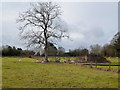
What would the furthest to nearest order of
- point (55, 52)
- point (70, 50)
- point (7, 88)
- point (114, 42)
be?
point (70, 50) → point (55, 52) → point (114, 42) → point (7, 88)

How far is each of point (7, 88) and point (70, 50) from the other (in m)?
61.6

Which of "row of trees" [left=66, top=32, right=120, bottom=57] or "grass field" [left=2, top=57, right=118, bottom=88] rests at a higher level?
"row of trees" [left=66, top=32, right=120, bottom=57]

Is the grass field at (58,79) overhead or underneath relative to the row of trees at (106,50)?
underneath

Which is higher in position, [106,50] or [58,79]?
[106,50]

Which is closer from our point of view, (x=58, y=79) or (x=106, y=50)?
(x=58, y=79)

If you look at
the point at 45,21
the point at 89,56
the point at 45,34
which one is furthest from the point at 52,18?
the point at 89,56

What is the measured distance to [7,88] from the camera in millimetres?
7027

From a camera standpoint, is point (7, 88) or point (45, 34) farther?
point (45, 34)

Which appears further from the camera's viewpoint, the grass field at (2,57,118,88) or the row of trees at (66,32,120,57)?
the row of trees at (66,32,120,57)

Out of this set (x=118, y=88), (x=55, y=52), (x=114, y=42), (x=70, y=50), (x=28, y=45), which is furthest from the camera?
(x=70, y=50)

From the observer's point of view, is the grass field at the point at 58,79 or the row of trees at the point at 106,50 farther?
the row of trees at the point at 106,50

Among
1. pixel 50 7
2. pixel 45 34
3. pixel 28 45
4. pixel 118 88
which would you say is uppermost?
pixel 50 7

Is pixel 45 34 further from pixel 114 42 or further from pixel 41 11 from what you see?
pixel 114 42

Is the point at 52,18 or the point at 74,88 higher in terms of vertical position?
the point at 52,18
